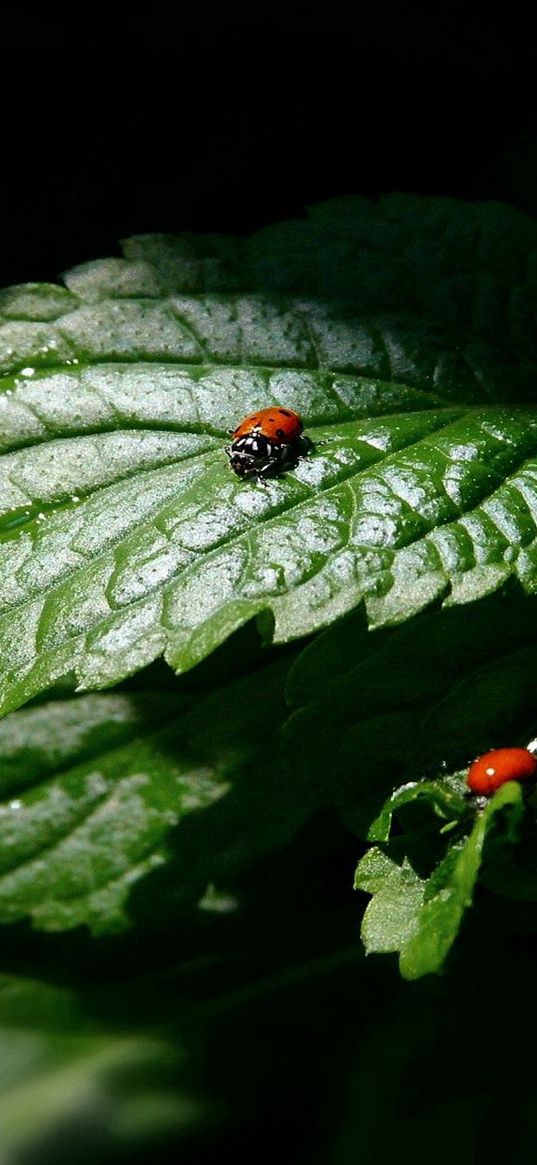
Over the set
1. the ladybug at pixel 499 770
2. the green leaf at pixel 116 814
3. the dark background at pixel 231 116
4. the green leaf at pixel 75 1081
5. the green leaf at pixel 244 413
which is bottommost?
the green leaf at pixel 75 1081

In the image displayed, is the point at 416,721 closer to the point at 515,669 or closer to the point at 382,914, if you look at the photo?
the point at 515,669

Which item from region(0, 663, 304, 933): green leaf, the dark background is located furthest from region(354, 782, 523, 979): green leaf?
the dark background

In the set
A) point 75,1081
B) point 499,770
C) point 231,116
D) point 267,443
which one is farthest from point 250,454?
point 231,116

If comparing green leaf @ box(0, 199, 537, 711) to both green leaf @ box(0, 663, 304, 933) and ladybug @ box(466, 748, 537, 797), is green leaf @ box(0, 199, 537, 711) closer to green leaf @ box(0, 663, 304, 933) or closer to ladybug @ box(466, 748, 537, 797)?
ladybug @ box(466, 748, 537, 797)

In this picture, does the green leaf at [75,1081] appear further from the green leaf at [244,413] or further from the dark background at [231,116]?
the dark background at [231,116]

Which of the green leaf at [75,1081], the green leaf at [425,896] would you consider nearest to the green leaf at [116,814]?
the green leaf at [75,1081]

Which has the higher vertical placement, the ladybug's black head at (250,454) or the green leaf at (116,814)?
the ladybug's black head at (250,454)
